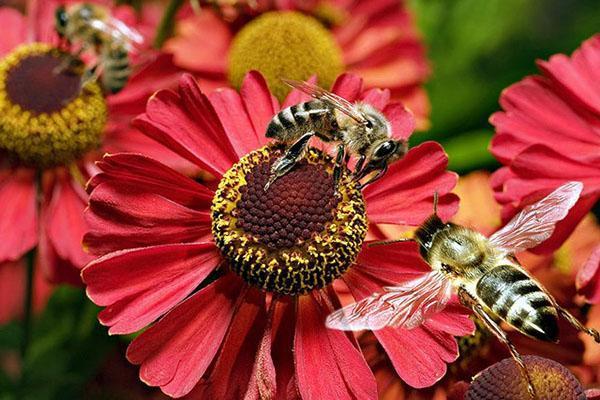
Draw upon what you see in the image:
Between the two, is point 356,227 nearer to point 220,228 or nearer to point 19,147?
point 220,228

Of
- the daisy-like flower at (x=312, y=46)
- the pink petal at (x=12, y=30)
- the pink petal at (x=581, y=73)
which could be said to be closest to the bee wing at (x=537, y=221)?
the pink petal at (x=581, y=73)

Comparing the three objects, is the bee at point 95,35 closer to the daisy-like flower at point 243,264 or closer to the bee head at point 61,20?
the bee head at point 61,20

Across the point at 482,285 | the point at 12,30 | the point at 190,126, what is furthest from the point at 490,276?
the point at 12,30

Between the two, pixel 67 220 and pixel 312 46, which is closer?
pixel 67 220

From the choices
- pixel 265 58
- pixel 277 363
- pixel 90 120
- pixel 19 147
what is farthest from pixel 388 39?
pixel 277 363

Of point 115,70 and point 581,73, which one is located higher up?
point 581,73

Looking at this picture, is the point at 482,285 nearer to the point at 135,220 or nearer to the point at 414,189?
the point at 414,189
